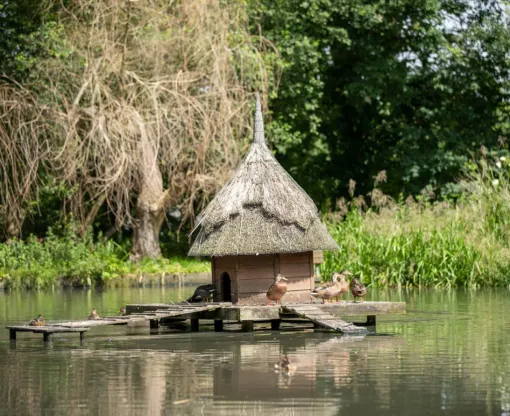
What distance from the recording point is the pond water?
11.5m

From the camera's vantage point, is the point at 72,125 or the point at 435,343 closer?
the point at 435,343

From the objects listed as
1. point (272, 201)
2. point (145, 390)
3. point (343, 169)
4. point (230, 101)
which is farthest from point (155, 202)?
point (145, 390)

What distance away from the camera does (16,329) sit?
61.3 feet

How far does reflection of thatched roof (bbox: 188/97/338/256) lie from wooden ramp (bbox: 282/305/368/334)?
1227 mm

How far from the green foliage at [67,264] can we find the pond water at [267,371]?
13192 millimetres

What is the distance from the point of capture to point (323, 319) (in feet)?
61.2

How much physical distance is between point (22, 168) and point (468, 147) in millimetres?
18745

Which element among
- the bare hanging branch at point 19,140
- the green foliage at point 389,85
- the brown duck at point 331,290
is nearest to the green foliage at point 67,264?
the bare hanging branch at point 19,140

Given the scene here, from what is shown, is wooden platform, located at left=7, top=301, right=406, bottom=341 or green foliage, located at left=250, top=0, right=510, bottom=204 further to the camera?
green foliage, located at left=250, top=0, right=510, bottom=204

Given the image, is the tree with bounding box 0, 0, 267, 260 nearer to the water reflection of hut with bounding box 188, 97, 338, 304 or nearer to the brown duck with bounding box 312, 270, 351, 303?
the water reflection of hut with bounding box 188, 97, 338, 304

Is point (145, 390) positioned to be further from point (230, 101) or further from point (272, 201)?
point (230, 101)

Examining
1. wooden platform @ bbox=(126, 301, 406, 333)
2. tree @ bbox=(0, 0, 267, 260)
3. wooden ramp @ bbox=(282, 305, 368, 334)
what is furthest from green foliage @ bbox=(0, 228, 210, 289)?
wooden ramp @ bbox=(282, 305, 368, 334)

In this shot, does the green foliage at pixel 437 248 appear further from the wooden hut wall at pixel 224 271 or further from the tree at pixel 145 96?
the wooden hut wall at pixel 224 271

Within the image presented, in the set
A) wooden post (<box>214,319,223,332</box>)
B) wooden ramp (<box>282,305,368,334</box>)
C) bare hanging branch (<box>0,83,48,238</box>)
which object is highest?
bare hanging branch (<box>0,83,48,238</box>)
